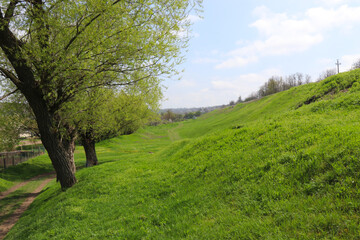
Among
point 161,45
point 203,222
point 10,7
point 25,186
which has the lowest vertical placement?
point 25,186

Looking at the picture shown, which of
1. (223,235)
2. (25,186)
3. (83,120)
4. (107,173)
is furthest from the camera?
(25,186)

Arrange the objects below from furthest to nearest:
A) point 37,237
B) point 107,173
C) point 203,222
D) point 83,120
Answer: point 83,120 → point 107,173 → point 37,237 → point 203,222

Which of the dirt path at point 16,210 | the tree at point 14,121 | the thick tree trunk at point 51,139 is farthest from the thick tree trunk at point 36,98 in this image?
the tree at point 14,121

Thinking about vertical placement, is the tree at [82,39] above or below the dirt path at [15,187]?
above

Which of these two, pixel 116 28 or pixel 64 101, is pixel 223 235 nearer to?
pixel 116 28

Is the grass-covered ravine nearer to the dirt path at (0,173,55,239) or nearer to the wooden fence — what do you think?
the dirt path at (0,173,55,239)


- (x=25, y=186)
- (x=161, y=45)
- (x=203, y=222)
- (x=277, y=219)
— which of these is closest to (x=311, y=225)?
(x=277, y=219)

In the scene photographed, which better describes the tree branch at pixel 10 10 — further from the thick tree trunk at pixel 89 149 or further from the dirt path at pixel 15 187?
the dirt path at pixel 15 187

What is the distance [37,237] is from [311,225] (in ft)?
32.5

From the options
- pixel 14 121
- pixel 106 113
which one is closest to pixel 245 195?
pixel 106 113

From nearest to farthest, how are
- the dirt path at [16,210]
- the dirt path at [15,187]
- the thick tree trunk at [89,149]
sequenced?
the dirt path at [16,210] → the dirt path at [15,187] → the thick tree trunk at [89,149]

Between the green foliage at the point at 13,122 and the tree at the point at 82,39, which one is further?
the green foliage at the point at 13,122

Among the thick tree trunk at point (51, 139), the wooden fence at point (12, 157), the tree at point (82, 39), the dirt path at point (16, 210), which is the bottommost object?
the dirt path at point (16, 210)

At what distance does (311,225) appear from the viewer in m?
3.98
